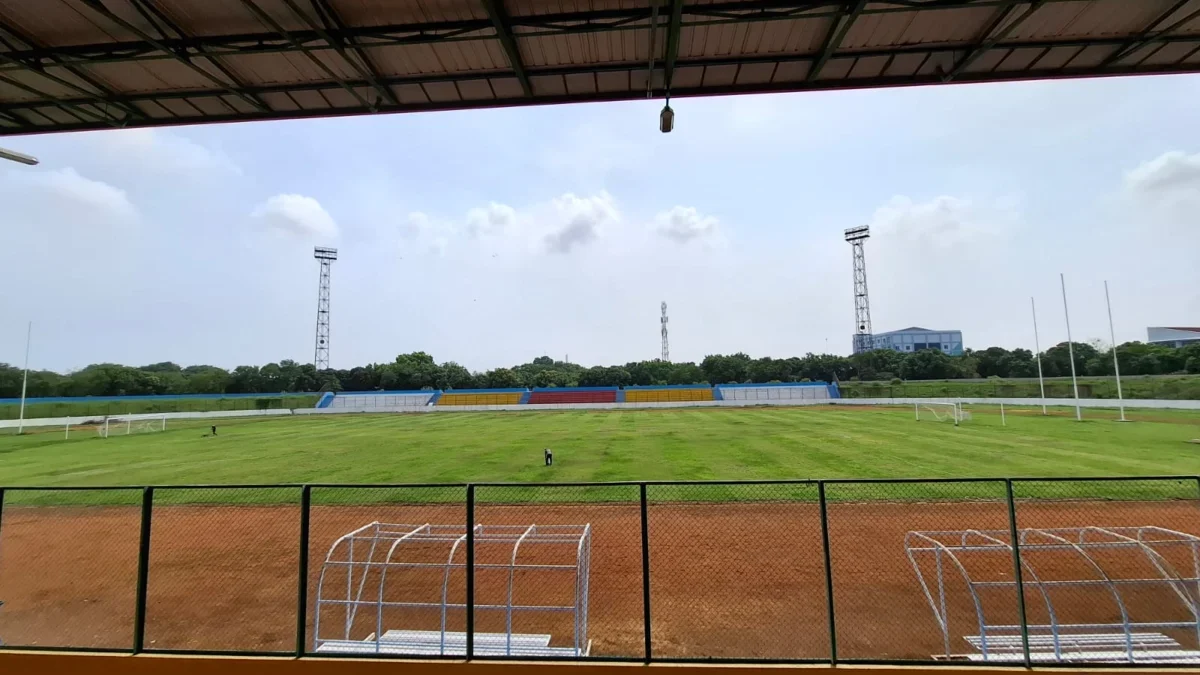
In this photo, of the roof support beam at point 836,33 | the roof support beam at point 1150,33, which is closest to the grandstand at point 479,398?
the roof support beam at point 836,33

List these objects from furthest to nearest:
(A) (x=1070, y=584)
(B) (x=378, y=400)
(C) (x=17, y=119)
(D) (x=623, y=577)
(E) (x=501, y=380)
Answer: (E) (x=501, y=380) → (B) (x=378, y=400) → (D) (x=623, y=577) → (C) (x=17, y=119) → (A) (x=1070, y=584)

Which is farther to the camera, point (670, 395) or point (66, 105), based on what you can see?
point (670, 395)

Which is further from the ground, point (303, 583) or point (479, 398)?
point (479, 398)

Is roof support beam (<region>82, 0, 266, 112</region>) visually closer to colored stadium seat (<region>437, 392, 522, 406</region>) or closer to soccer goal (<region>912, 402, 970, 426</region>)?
soccer goal (<region>912, 402, 970, 426</region>)

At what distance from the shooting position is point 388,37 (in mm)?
6574

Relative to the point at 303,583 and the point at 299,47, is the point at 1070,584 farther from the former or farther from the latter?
the point at 299,47

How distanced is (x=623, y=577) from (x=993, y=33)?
34.4ft

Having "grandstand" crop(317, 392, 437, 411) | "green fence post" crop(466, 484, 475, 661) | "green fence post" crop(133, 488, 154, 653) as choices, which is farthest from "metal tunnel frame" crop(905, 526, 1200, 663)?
"grandstand" crop(317, 392, 437, 411)

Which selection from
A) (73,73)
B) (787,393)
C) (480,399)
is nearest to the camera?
(73,73)

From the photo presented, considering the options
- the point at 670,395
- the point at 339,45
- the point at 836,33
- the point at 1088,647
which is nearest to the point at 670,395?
the point at 670,395

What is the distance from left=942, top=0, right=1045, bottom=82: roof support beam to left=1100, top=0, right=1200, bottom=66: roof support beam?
167 centimetres

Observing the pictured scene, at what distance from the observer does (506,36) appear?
6.34 metres

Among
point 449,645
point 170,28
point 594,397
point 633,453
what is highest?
point 170,28

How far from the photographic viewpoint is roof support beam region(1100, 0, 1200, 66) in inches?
247
